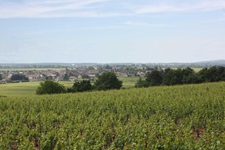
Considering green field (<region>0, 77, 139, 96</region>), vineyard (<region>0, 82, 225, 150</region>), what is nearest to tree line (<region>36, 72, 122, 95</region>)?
green field (<region>0, 77, 139, 96</region>)

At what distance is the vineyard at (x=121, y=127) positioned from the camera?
1344 cm

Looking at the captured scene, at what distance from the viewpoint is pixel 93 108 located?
81.3 feet

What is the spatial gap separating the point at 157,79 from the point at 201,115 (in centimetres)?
4649

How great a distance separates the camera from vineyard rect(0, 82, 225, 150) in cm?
1344

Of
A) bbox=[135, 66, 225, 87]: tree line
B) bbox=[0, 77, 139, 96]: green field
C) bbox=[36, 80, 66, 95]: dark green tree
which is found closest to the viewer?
bbox=[36, 80, 66, 95]: dark green tree

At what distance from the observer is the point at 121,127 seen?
16.7 m

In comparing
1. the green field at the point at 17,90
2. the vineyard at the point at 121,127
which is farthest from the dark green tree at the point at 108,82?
the vineyard at the point at 121,127

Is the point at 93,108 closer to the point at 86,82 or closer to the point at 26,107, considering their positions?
the point at 26,107

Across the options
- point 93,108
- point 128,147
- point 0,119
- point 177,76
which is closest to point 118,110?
point 93,108

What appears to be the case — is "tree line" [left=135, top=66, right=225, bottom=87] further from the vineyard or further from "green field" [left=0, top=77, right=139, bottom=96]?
the vineyard

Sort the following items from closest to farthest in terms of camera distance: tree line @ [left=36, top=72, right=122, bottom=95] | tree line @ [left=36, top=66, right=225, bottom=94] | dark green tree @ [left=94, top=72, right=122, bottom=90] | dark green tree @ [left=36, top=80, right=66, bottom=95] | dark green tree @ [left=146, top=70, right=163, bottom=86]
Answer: dark green tree @ [left=36, top=80, right=66, bottom=95], tree line @ [left=36, top=72, right=122, bottom=95], tree line @ [left=36, top=66, right=225, bottom=94], dark green tree @ [left=94, top=72, right=122, bottom=90], dark green tree @ [left=146, top=70, right=163, bottom=86]

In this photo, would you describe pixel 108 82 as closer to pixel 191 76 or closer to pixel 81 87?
pixel 81 87

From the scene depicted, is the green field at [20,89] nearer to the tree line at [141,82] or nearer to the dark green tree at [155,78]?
the dark green tree at [155,78]

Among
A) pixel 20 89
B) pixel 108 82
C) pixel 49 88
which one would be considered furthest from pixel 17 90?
pixel 108 82
